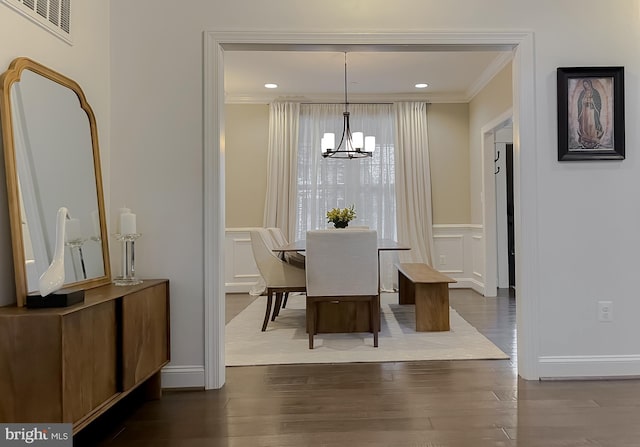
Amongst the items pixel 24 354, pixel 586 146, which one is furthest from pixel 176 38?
pixel 586 146

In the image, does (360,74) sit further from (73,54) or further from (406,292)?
(73,54)

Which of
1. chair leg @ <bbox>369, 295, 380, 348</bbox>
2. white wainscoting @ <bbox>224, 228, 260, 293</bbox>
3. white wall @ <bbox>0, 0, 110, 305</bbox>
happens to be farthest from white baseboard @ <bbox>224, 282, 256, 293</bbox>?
white wall @ <bbox>0, 0, 110, 305</bbox>

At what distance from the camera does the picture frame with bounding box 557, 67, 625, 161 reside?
106 inches

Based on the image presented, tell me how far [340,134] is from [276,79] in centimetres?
119

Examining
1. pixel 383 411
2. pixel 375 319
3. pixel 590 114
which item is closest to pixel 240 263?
pixel 375 319

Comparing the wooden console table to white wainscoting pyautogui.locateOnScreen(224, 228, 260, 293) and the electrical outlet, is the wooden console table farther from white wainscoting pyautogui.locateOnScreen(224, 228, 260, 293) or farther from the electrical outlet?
white wainscoting pyautogui.locateOnScreen(224, 228, 260, 293)

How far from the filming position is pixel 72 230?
7.13ft

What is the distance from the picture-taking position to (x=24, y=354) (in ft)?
5.19

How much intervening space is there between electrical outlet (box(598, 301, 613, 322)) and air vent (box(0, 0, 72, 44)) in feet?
10.8

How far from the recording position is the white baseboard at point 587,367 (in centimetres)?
269

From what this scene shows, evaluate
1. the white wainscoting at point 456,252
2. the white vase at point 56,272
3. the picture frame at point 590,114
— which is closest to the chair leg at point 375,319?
the picture frame at point 590,114

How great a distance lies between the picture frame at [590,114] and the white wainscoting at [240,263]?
4234 mm

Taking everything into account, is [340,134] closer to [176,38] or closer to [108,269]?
[176,38]

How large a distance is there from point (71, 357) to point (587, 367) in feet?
8.96
